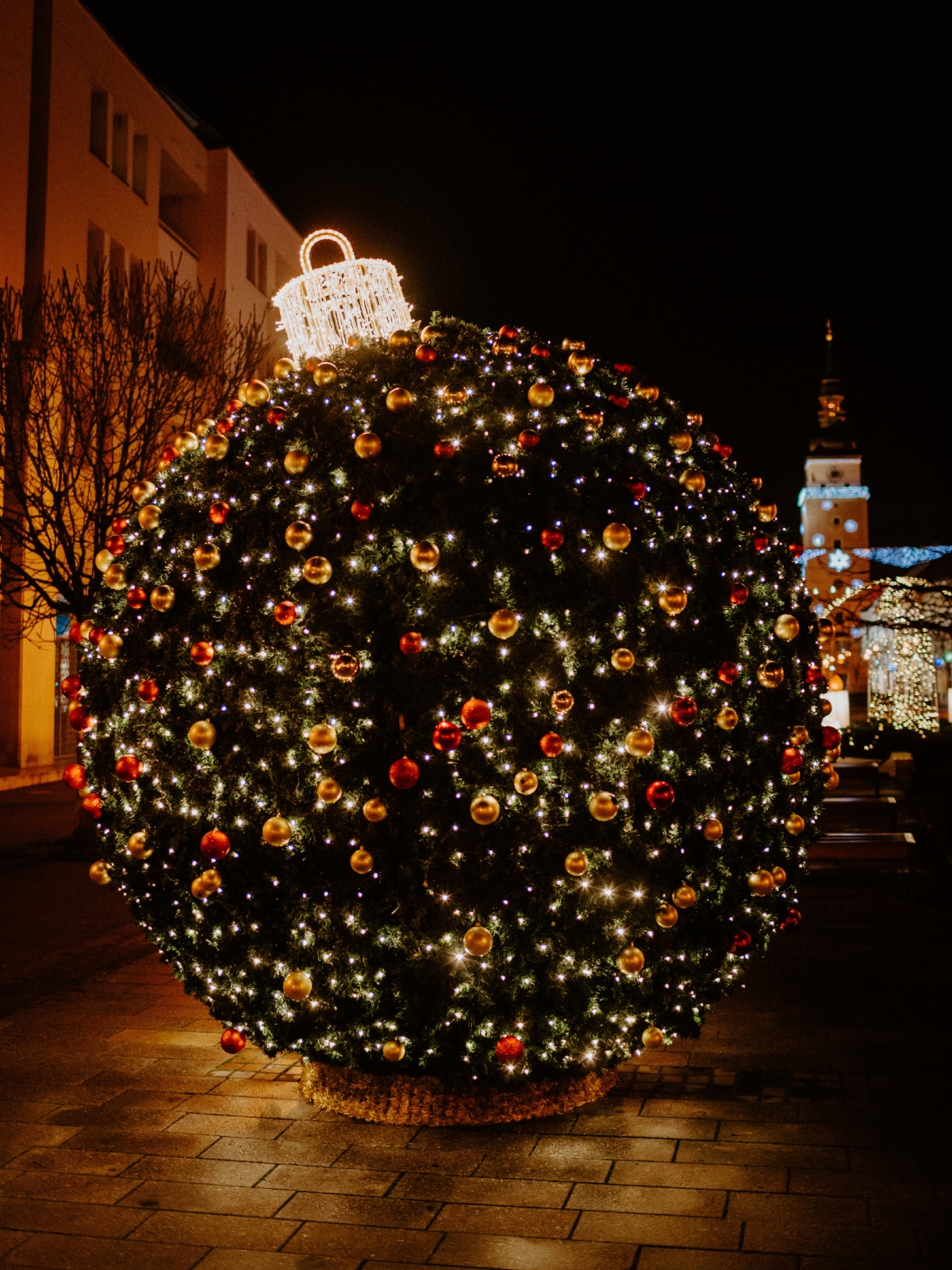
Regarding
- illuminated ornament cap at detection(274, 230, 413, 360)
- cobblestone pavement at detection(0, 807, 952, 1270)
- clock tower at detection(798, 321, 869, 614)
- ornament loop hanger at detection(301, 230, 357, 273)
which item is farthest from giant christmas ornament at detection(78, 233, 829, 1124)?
clock tower at detection(798, 321, 869, 614)

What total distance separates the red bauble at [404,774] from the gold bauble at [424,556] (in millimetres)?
768

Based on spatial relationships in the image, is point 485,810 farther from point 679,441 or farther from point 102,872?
point 102,872

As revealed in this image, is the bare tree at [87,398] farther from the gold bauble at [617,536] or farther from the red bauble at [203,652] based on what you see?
the gold bauble at [617,536]

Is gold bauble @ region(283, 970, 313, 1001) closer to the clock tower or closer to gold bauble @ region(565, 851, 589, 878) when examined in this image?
gold bauble @ region(565, 851, 589, 878)

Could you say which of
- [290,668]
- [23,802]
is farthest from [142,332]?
[290,668]

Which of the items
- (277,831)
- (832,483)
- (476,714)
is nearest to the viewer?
(476,714)

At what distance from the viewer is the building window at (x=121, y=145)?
2622 centimetres

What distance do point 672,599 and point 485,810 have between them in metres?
1.18

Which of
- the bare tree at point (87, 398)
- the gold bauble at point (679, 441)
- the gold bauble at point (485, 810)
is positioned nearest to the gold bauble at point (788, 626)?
the gold bauble at point (679, 441)

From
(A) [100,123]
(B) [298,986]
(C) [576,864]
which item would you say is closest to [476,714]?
(C) [576,864]

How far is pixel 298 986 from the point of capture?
16.3ft

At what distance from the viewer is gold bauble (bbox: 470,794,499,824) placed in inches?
185

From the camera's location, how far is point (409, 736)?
4867 mm

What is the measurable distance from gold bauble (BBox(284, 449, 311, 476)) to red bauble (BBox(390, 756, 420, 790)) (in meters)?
1.36
